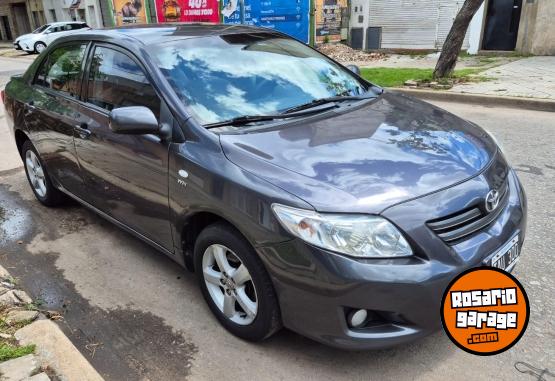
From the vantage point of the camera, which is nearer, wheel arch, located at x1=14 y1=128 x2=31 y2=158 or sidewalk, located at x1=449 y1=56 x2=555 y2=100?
wheel arch, located at x1=14 y1=128 x2=31 y2=158

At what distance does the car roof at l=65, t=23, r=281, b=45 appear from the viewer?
11.4 feet

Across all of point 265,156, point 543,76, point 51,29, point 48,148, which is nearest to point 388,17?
point 543,76

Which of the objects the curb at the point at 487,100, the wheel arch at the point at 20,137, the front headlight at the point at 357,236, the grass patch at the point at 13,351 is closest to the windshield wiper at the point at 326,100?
the front headlight at the point at 357,236

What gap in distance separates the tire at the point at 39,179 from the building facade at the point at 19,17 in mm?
37439

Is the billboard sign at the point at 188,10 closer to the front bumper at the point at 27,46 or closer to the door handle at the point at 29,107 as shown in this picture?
the front bumper at the point at 27,46

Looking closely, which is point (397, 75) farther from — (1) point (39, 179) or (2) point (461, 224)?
(2) point (461, 224)

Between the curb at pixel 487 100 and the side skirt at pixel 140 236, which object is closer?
the side skirt at pixel 140 236

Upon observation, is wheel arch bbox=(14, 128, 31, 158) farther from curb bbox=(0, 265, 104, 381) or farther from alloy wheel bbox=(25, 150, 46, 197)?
curb bbox=(0, 265, 104, 381)

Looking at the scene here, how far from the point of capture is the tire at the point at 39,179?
4680 millimetres

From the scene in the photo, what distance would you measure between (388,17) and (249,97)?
598 inches

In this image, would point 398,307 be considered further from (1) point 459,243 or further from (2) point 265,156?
(2) point 265,156

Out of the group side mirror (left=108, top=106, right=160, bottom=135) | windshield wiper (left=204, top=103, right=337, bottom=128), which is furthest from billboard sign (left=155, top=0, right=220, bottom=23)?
side mirror (left=108, top=106, right=160, bottom=135)

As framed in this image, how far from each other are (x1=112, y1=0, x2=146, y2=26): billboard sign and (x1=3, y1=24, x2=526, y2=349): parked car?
22179 mm

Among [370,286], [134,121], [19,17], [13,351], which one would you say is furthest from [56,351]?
[19,17]
